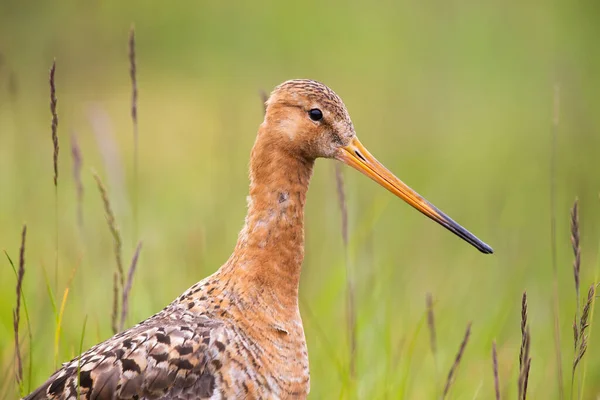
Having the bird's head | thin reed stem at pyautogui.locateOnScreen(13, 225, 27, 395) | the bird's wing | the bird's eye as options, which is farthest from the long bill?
thin reed stem at pyautogui.locateOnScreen(13, 225, 27, 395)

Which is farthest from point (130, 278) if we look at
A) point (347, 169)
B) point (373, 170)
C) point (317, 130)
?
point (347, 169)

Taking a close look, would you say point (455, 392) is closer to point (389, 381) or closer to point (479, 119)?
point (389, 381)

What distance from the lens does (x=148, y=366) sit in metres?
3.30

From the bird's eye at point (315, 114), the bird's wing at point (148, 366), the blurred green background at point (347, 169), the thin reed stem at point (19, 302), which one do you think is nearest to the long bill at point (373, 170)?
the bird's eye at point (315, 114)

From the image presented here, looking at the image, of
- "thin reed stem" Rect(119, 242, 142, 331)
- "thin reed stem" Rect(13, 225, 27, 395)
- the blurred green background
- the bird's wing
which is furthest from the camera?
the blurred green background

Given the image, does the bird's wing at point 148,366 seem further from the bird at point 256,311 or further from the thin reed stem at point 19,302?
the thin reed stem at point 19,302

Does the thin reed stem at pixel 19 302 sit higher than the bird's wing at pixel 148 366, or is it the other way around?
the thin reed stem at pixel 19 302

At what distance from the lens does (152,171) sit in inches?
377

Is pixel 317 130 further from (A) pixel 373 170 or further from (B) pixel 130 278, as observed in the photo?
(B) pixel 130 278

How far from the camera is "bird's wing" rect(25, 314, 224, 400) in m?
3.25

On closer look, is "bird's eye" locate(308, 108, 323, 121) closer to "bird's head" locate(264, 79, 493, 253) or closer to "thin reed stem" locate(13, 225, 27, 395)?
"bird's head" locate(264, 79, 493, 253)

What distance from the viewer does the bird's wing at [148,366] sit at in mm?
3250

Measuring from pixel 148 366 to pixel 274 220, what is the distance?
32.5 inches

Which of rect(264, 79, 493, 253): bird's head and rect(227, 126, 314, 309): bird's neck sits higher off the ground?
rect(264, 79, 493, 253): bird's head
